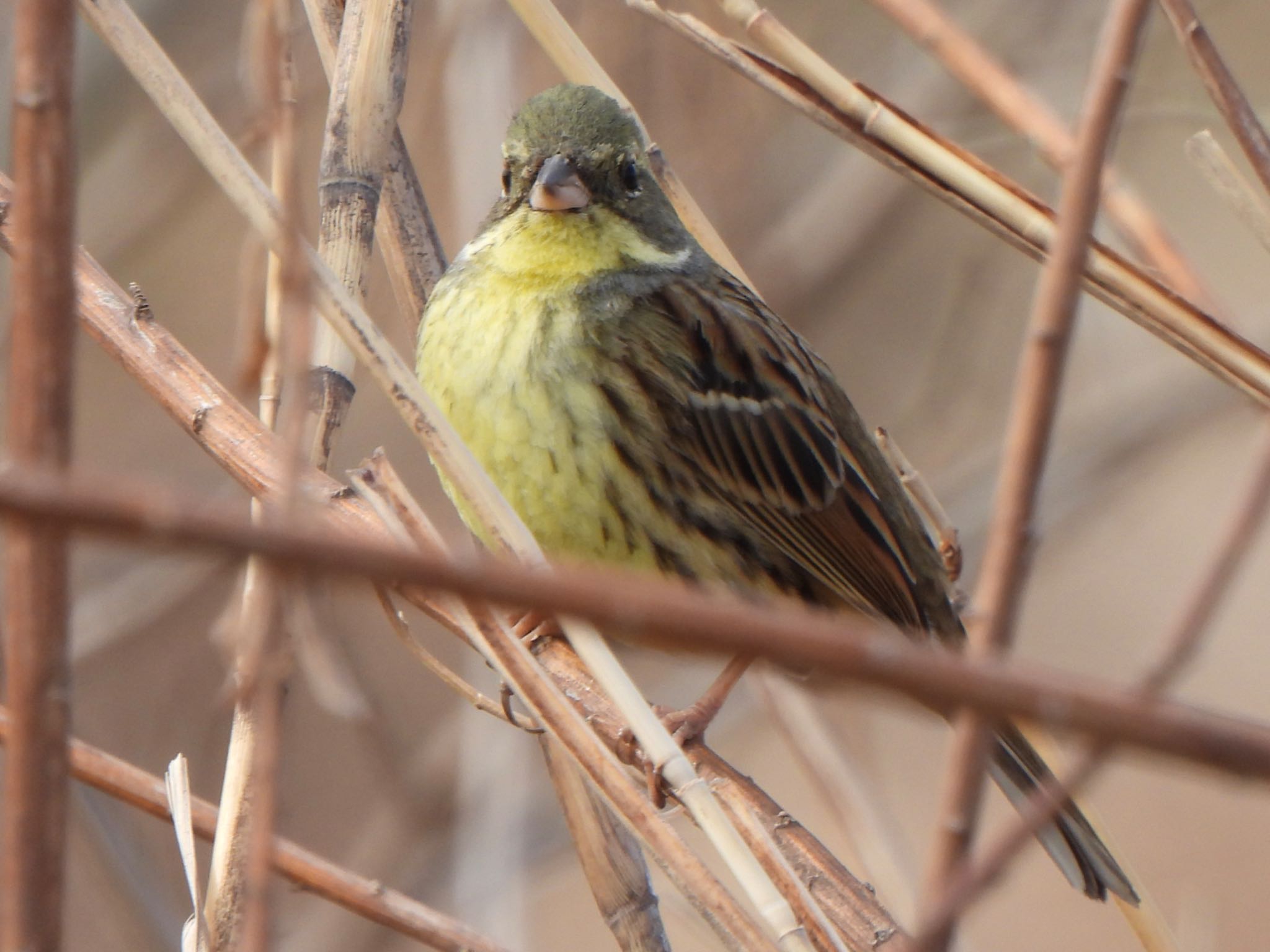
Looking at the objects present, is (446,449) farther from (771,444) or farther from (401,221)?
(771,444)

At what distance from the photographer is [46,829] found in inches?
36.8

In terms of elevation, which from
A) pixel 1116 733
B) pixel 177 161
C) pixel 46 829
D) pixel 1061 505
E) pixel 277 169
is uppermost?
pixel 177 161

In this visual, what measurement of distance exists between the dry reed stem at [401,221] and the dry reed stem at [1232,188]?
1.21m

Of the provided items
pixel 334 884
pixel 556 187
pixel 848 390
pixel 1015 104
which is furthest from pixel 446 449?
pixel 848 390

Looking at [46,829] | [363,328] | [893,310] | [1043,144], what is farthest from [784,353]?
[893,310]

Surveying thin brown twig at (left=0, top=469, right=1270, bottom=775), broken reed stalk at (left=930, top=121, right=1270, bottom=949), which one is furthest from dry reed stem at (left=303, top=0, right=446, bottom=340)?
thin brown twig at (left=0, top=469, right=1270, bottom=775)

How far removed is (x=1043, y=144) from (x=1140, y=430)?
258 centimetres

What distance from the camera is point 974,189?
81.4 inches

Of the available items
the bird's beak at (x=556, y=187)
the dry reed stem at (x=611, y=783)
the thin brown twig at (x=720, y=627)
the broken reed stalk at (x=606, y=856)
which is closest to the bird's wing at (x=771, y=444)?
the bird's beak at (x=556, y=187)

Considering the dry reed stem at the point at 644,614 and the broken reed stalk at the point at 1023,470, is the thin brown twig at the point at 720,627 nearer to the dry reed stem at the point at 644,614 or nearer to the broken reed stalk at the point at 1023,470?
the dry reed stem at the point at 644,614

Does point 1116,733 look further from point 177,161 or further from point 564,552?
point 177,161

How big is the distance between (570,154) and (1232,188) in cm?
123

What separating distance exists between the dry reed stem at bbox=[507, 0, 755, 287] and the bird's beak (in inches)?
6.0

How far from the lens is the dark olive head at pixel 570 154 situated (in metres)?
2.79
